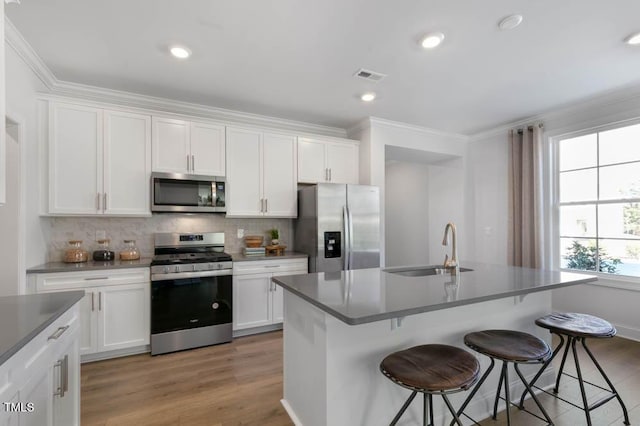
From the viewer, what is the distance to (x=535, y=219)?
404 centimetres

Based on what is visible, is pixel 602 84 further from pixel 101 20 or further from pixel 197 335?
pixel 197 335

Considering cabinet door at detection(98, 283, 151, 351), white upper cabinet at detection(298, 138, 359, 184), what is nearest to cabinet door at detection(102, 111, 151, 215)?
cabinet door at detection(98, 283, 151, 351)

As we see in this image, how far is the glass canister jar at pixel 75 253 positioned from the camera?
300 centimetres

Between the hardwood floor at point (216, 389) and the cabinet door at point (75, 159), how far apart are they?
1507mm

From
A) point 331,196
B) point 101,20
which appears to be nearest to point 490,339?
point 331,196

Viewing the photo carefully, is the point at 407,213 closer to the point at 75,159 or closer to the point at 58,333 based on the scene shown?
the point at 75,159

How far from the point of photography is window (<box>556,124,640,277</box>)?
3.40m

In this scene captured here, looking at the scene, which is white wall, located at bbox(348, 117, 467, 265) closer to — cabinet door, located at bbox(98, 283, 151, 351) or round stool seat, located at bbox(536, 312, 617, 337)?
round stool seat, located at bbox(536, 312, 617, 337)

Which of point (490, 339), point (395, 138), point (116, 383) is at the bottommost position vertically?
point (116, 383)

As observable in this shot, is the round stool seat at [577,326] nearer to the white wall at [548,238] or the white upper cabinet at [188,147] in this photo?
the white wall at [548,238]

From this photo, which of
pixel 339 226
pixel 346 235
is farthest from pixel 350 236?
pixel 339 226

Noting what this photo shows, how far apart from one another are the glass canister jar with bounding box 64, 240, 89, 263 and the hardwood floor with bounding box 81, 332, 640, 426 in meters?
0.99

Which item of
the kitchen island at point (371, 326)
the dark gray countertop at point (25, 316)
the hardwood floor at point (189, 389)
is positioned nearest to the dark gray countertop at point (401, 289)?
the kitchen island at point (371, 326)

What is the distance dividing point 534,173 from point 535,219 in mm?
606
